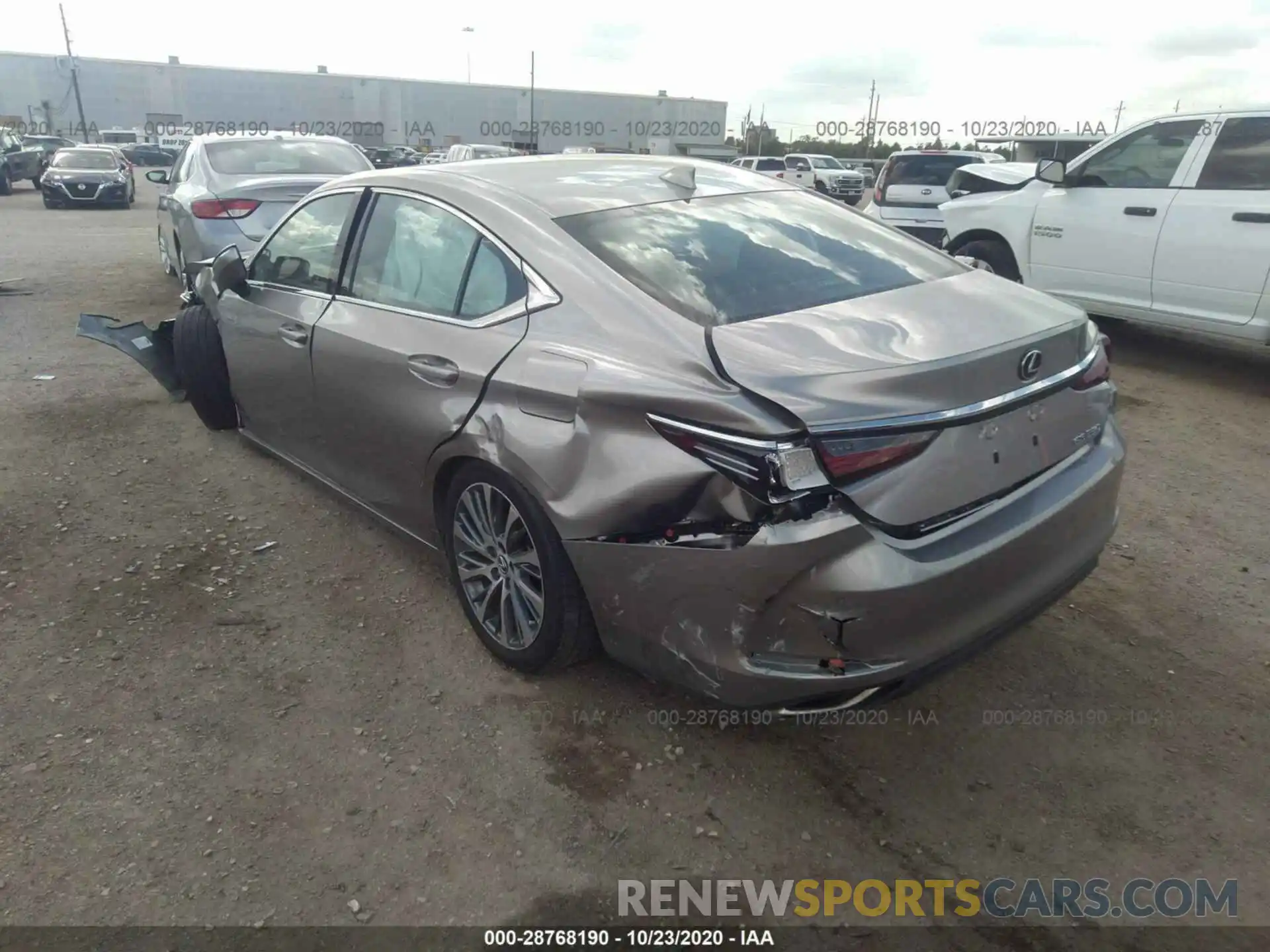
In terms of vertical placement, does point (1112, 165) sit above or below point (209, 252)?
above

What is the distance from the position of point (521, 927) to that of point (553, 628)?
2.80ft

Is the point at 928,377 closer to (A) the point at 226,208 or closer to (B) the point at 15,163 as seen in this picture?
(A) the point at 226,208

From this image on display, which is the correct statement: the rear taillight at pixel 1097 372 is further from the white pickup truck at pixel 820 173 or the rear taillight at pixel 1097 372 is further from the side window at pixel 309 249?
the white pickup truck at pixel 820 173

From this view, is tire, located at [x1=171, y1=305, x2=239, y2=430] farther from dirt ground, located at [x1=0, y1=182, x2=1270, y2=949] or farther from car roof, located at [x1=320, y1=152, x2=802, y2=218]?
A: car roof, located at [x1=320, y1=152, x2=802, y2=218]

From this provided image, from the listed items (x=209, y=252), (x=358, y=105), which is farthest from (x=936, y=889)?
(x=358, y=105)

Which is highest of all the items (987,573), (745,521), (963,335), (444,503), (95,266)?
(963,335)

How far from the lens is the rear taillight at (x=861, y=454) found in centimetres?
214

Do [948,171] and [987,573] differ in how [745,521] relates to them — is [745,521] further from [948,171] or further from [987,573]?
[948,171]

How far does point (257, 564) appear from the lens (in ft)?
12.8

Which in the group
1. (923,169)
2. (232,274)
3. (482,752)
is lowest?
(482,752)

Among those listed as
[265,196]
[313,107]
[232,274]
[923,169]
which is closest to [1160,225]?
[232,274]

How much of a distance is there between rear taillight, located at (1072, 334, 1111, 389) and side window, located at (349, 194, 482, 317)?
6.29 ft

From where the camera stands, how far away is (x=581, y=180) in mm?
3287

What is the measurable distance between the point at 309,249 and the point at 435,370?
1.38 m
